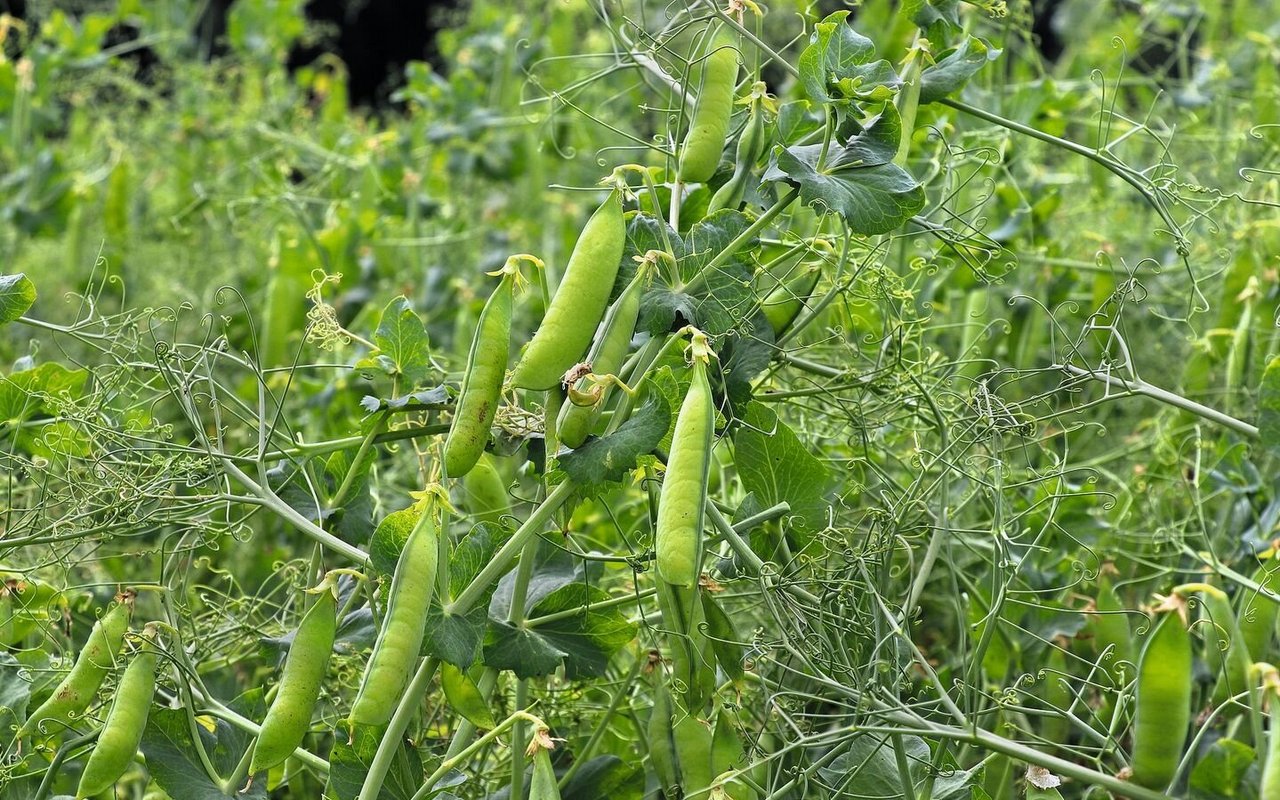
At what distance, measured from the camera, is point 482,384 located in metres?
0.94

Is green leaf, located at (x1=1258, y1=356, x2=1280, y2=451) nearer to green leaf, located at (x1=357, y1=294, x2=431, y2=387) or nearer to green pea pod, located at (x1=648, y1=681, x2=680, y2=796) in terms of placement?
green pea pod, located at (x1=648, y1=681, x2=680, y2=796)

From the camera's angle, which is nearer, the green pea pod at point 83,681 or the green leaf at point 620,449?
the green leaf at point 620,449

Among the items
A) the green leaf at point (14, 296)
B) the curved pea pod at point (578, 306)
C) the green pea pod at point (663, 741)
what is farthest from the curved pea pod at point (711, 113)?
the green leaf at point (14, 296)

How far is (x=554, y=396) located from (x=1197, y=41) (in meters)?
3.31

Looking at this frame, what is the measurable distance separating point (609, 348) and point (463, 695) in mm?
298

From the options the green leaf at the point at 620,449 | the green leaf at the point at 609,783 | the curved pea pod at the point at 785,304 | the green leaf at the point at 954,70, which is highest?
the green leaf at the point at 954,70

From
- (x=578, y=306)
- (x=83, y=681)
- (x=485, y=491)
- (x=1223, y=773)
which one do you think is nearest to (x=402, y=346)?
(x=485, y=491)

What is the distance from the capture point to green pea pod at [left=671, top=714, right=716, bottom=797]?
1010mm

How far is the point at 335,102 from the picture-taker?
3.22m

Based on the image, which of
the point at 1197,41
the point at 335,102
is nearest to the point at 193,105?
the point at 335,102

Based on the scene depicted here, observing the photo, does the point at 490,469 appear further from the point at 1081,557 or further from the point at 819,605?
the point at 1081,557

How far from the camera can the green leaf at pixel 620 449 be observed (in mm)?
897

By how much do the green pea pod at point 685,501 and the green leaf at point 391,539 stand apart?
0.20m

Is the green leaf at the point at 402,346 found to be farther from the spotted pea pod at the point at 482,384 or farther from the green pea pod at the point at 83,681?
the green pea pod at the point at 83,681
